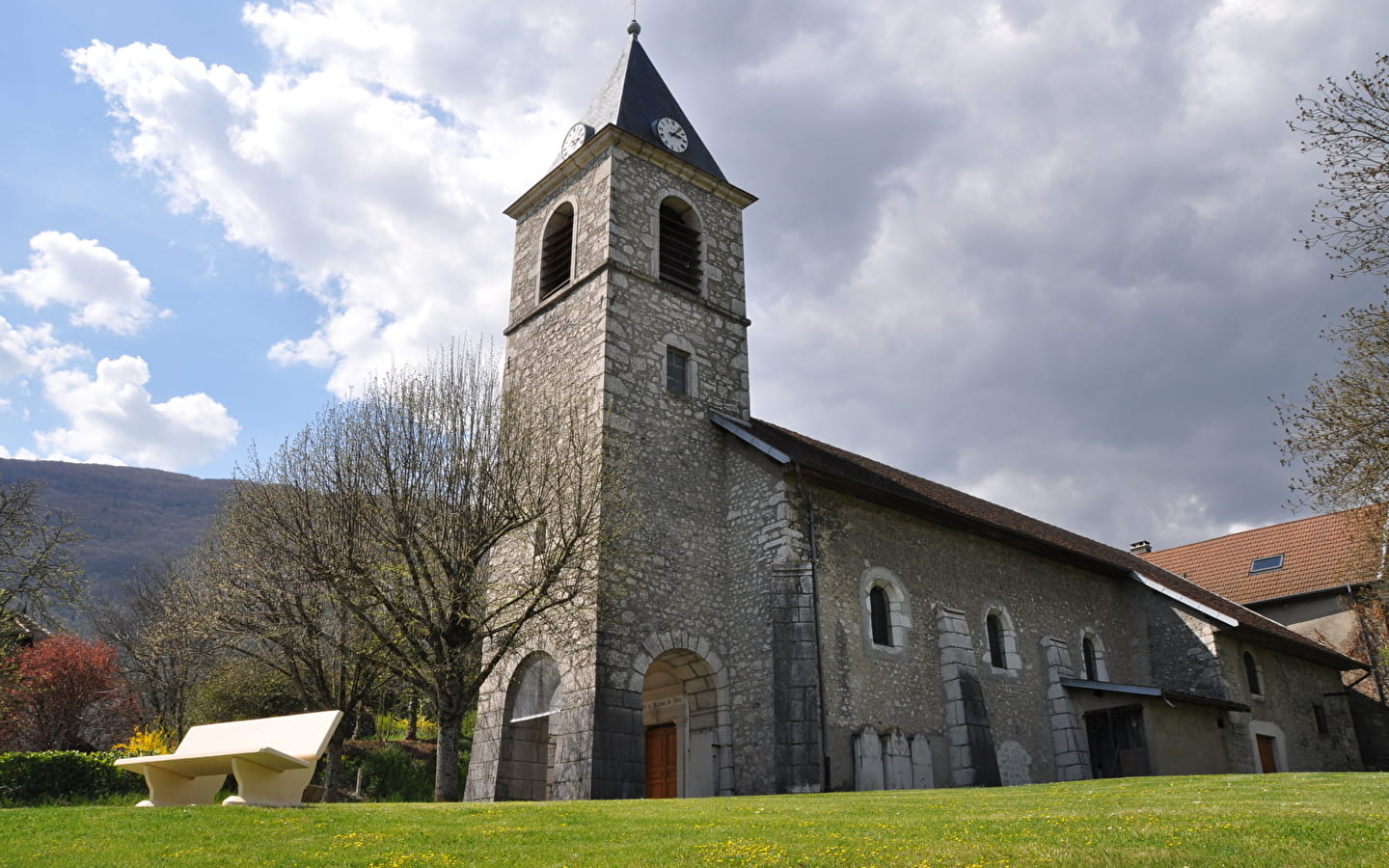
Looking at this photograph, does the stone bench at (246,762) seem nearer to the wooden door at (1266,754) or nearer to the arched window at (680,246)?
the arched window at (680,246)

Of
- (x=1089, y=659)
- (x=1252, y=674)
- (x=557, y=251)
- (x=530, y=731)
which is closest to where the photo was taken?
(x=530, y=731)

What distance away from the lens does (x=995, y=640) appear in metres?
20.6

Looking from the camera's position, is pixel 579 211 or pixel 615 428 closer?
pixel 615 428

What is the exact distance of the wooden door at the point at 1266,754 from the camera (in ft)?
76.8

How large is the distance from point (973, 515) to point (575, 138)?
40.3ft

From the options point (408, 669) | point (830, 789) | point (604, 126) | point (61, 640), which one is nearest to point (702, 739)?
point (830, 789)

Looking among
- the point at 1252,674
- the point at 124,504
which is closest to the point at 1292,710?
the point at 1252,674

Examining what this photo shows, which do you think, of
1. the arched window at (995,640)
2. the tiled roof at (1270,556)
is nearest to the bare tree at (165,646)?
the arched window at (995,640)

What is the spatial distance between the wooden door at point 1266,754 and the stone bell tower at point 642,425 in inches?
589

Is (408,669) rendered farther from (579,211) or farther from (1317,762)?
(1317,762)

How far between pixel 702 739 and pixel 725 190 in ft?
39.9

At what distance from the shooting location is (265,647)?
21.0m

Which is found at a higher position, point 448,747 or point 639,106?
point 639,106

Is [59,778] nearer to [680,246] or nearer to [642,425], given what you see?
[642,425]
